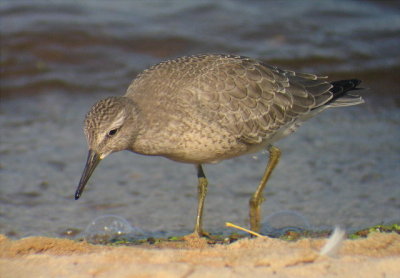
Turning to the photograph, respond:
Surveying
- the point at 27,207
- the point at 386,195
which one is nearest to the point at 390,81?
the point at 386,195

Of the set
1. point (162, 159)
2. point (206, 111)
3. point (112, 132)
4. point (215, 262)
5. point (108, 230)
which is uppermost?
point (206, 111)

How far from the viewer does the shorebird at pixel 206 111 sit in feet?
20.7

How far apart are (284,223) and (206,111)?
139cm

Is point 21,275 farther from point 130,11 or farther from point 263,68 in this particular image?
point 130,11

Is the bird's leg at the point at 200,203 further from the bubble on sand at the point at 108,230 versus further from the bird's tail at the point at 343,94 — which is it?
the bird's tail at the point at 343,94

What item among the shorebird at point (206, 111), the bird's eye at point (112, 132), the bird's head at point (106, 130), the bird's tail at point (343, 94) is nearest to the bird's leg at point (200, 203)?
the shorebird at point (206, 111)

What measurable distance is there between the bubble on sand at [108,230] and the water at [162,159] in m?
0.51

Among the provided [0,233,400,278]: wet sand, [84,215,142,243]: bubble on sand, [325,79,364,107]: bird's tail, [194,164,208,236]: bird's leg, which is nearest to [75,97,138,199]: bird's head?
[84,215,142,243]: bubble on sand

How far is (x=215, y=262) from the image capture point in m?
4.57

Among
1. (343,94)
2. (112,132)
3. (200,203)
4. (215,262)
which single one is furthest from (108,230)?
(343,94)

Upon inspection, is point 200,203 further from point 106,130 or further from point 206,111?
point 106,130

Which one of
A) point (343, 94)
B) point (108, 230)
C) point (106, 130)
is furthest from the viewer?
point (343, 94)

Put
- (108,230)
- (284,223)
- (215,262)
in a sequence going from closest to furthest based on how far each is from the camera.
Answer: (215,262) → (108,230) → (284,223)

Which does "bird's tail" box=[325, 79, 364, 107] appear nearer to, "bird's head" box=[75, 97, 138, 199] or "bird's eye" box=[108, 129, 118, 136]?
"bird's head" box=[75, 97, 138, 199]
